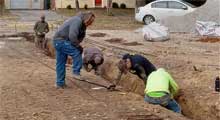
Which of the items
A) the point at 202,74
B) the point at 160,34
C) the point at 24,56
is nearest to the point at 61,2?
the point at 160,34

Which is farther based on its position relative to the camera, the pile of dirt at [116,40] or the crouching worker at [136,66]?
the pile of dirt at [116,40]

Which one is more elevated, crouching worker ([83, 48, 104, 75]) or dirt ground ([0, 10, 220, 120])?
crouching worker ([83, 48, 104, 75])

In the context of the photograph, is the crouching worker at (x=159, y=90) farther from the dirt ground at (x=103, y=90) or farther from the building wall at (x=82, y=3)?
the building wall at (x=82, y=3)

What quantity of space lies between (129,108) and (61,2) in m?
41.0

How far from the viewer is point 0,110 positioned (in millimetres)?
10508

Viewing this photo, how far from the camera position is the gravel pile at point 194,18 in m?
29.8

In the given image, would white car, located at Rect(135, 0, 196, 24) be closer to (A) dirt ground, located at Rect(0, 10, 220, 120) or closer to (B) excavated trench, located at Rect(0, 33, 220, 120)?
(A) dirt ground, located at Rect(0, 10, 220, 120)

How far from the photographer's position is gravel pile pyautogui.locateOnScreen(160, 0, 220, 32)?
2984 centimetres

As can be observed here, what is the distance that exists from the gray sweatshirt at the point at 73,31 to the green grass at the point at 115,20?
21.2 metres

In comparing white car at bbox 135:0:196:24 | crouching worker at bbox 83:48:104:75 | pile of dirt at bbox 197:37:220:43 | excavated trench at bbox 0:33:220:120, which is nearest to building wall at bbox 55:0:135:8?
white car at bbox 135:0:196:24

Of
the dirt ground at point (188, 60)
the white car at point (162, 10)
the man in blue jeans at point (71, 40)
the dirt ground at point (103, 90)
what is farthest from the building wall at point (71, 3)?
the man in blue jeans at point (71, 40)

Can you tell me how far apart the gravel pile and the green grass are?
3811mm

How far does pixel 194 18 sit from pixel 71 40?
18.9 metres

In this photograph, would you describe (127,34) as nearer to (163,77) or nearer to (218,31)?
(218,31)
